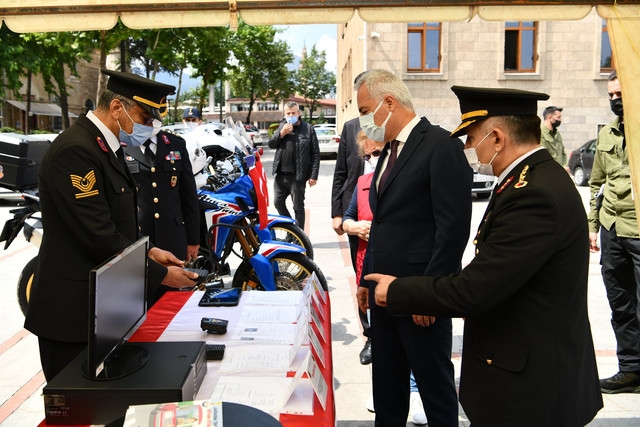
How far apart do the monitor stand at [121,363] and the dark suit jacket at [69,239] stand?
1.46 ft

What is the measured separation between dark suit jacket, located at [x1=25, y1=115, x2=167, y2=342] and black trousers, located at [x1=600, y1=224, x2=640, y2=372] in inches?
126

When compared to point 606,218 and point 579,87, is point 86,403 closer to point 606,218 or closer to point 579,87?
point 606,218

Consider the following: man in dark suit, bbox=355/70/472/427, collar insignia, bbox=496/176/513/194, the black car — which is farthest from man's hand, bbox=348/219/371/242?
the black car

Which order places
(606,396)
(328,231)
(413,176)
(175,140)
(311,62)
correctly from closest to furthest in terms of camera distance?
(413,176)
(606,396)
(175,140)
(328,231)
(311,62)

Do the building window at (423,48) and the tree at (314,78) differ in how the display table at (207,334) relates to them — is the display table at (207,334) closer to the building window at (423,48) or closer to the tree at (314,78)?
the building window at (423,48)

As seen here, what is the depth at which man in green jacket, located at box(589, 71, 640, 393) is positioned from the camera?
12.4 ft

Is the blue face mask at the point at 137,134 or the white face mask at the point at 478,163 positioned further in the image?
the blue face mask at the point at 137,134

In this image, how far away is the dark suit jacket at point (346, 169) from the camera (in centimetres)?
480

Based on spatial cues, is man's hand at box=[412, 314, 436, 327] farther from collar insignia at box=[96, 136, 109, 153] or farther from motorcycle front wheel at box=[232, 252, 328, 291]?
motorcycle front wheel at box=[232, 252, 328, 291]

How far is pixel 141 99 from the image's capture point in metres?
2.70

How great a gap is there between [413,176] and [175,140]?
241cm

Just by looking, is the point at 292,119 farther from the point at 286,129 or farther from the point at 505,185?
the point at 505,185

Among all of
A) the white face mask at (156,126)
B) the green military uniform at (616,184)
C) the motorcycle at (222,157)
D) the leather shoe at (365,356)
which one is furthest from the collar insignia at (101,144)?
the green military uniform at (616,184)

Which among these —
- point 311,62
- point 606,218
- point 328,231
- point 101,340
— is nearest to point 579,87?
point 328,231
